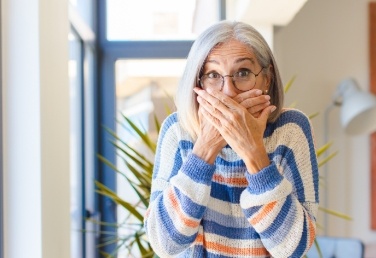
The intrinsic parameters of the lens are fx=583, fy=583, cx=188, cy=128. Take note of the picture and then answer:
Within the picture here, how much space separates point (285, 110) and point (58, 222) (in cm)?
88

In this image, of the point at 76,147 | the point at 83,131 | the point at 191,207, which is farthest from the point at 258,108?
the point at 83,131

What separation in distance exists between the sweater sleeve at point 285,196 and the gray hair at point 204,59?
78 millimetres

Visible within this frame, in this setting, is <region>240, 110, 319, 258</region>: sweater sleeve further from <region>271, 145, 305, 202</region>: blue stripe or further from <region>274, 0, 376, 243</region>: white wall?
<region>274, 0, 376, 243</region>: white wall

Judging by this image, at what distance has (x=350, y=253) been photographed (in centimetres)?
307

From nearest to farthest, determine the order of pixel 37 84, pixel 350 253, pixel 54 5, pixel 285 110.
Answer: pixel 285 110 < pixel 37 84 < pixel 54 5 < pixel 350 253

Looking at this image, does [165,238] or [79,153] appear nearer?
[165,238]

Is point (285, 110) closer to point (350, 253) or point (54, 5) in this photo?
point (54, 5)

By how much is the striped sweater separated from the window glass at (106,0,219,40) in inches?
104

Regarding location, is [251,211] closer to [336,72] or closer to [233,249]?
[233,249]

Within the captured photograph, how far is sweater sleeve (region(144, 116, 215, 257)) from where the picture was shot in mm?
1195

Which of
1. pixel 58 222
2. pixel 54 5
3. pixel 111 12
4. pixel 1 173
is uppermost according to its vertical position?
pixel 111 12

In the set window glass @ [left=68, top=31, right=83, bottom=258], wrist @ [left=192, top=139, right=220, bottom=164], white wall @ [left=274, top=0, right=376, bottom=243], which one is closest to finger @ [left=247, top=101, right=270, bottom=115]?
wrist @ [left=192, top=139, right=220, bottom=164]

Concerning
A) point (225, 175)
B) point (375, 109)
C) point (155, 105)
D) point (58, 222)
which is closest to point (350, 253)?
point (375, 109)

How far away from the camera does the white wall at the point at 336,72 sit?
399cm
